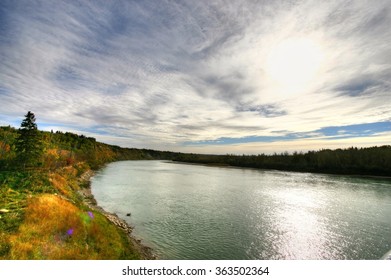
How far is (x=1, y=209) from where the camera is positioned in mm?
14797

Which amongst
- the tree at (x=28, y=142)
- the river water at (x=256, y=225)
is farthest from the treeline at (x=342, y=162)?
the tree at (x=28, y=142)

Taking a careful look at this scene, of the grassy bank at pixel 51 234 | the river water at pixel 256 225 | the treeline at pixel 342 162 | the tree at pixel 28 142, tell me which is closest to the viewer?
the grassy bank at pixel 51 234

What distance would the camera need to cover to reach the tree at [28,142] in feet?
116

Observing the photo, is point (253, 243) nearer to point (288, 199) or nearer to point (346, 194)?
point (288, 199)

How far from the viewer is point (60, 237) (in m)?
13.4

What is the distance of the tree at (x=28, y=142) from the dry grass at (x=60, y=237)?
22443mm

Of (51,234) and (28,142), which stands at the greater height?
(28,142)

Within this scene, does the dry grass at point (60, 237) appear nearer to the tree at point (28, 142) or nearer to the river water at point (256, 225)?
the river water at point (256, 225)

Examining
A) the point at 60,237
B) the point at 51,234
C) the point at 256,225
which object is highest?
the point at 51,234

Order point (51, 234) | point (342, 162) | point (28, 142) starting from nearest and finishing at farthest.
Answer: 1. point (51, 234)
2. point (28, 142)
3. point (342, 162)

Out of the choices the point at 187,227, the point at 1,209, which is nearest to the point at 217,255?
the point at 187,227

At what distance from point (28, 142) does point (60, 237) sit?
98.6 feet

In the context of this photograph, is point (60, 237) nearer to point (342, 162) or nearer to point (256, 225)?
point (256, 225)

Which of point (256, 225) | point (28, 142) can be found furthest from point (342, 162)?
point (28, 142)
